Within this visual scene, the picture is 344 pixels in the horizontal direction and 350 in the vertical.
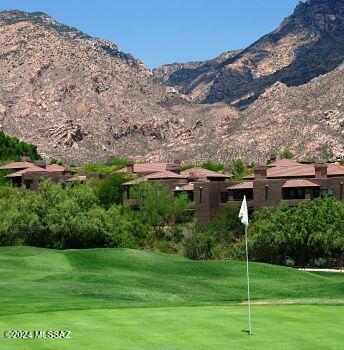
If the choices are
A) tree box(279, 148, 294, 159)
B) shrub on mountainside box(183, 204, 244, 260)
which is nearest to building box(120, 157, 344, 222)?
shrub on mountainside box(183, 204, 244, 260)

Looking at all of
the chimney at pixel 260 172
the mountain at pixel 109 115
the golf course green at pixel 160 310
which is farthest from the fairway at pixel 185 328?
the mountain at pixel 109 115

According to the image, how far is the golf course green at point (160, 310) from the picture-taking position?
53.5 ft

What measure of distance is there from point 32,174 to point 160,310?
8110cm

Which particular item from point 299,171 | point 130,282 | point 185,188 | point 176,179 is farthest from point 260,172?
point 130,282

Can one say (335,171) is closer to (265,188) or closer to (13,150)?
(265,188)

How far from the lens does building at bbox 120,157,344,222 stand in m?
76.6

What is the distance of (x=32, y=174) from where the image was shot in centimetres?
10012

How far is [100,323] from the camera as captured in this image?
18.1m

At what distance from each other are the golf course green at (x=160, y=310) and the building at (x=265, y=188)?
36.1 m

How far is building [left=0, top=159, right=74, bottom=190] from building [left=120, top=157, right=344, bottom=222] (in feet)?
58.6

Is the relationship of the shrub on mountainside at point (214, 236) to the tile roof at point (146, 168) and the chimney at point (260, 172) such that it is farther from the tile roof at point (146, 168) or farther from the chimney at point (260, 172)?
the tile roof at point (146, 168)

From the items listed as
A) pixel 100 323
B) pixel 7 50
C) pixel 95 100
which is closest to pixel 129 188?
pixel 100 323

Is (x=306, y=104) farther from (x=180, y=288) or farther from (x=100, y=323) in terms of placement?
(x=100, y=323)

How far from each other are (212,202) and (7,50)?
130 m
